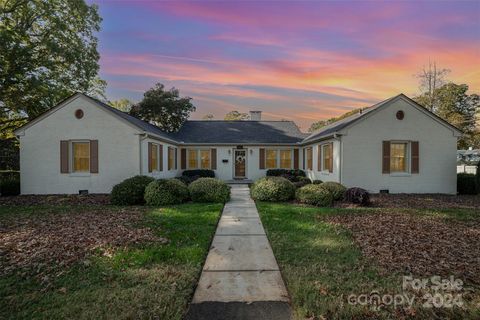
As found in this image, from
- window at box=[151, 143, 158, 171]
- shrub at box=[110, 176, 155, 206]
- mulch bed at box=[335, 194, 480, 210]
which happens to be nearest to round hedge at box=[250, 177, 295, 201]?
mulch bed at box=[335, 194, 480, 210]

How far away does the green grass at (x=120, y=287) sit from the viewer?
2.97 meters

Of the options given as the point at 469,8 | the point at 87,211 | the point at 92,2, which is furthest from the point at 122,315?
the point at 92,2

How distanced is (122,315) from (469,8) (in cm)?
1394

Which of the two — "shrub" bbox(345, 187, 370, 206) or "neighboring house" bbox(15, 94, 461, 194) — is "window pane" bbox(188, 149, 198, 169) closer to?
"neighboring house" bbox(15, 94, 461, 194)

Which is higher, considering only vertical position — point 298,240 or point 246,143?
point 246,143

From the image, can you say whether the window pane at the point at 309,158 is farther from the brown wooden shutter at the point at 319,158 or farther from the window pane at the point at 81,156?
the window pane at the point at 81,156

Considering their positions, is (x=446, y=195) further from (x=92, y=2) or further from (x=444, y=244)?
(x=92, y=2)

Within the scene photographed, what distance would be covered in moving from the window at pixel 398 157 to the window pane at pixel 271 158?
8.08 metres

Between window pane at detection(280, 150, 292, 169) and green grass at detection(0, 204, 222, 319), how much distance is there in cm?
1429

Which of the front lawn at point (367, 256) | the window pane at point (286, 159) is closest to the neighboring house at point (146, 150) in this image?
the front lawn at point (367, 256)

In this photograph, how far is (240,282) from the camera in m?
3.72

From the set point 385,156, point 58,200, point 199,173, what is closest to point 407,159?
point 385,156

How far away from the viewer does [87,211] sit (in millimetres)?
8719

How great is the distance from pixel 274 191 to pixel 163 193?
4352mm
